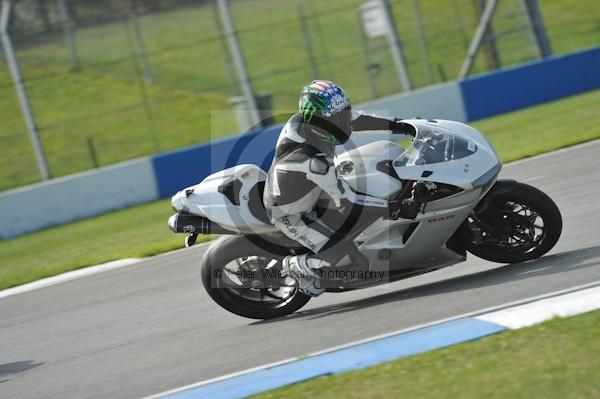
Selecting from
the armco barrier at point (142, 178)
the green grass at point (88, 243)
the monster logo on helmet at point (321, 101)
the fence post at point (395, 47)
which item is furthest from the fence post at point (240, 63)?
the monster logo on helmet at point (321, 101)

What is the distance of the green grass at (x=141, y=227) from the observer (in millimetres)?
12469

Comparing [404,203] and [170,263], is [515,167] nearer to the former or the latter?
[170,263]

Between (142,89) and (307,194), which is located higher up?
(307,194)

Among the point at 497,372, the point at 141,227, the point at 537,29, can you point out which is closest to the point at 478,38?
the point at 537,29

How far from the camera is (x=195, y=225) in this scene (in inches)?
289

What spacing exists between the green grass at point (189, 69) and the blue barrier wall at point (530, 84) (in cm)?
121

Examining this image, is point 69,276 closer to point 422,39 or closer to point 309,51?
point 309,51

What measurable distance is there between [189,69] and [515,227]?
15.6m

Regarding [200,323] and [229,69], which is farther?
[229,69]

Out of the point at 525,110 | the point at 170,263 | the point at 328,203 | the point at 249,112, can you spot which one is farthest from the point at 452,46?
the point at 328,203

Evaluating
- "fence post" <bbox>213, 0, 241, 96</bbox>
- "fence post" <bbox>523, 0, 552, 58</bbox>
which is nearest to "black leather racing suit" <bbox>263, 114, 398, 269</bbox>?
"fence post" <bbox>213, 0, 241, 96</bbox>

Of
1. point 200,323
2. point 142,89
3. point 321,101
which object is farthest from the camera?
point 142,89

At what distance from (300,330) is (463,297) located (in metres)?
1.22

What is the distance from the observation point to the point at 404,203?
6.93 m
